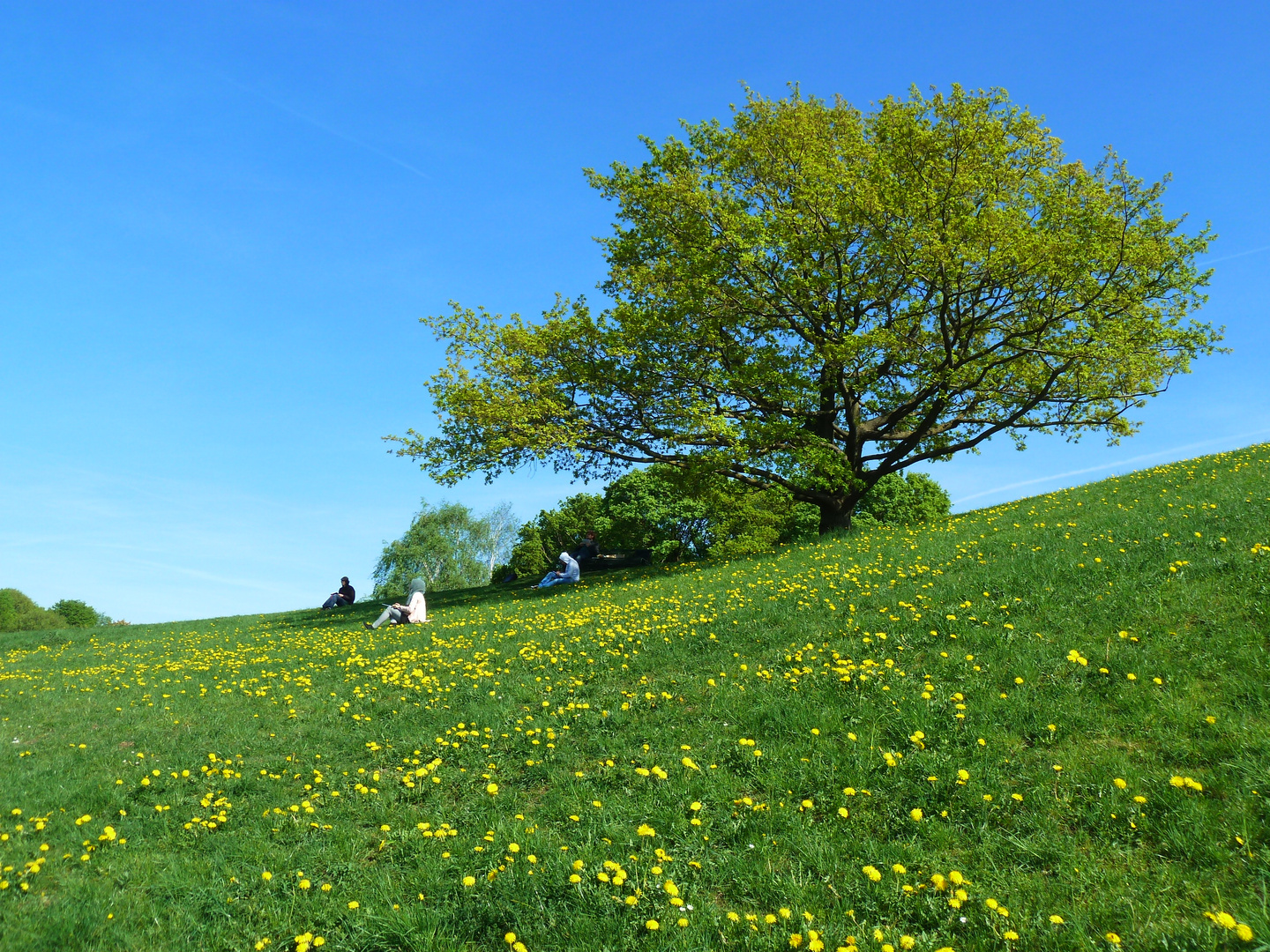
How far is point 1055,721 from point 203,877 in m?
8.49

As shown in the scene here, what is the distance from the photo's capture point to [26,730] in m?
12.5

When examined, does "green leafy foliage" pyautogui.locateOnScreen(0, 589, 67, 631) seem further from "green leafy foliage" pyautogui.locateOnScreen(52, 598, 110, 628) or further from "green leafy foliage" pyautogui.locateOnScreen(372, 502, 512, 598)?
"green leafy foliage" pyautogui.locateOnScreen(372, 502, 512, 598)

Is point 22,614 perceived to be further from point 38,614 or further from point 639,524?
point 639,524

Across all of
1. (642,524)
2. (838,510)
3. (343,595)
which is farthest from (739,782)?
(642,524)

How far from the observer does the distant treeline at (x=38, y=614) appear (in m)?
61.9

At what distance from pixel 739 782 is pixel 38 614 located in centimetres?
8482

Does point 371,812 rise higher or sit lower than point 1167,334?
lower

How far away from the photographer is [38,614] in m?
68.4

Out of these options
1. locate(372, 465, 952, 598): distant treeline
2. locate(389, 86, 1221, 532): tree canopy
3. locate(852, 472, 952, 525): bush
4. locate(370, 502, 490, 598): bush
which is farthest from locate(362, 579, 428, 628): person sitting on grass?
locate(370, 502, 490, 598): bush

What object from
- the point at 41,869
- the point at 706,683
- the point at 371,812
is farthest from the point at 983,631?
the point at 41,869

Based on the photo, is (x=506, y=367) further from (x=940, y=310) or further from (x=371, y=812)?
(x=371, y=812)

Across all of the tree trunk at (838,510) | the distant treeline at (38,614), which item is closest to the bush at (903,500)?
the tree trunk at (838,510)

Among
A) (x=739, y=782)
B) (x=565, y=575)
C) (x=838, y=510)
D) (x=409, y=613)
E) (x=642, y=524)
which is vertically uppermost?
(x=642, y=524)

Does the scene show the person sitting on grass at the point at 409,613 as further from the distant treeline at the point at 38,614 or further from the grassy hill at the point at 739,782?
the distant treeline at the point at 38,614
